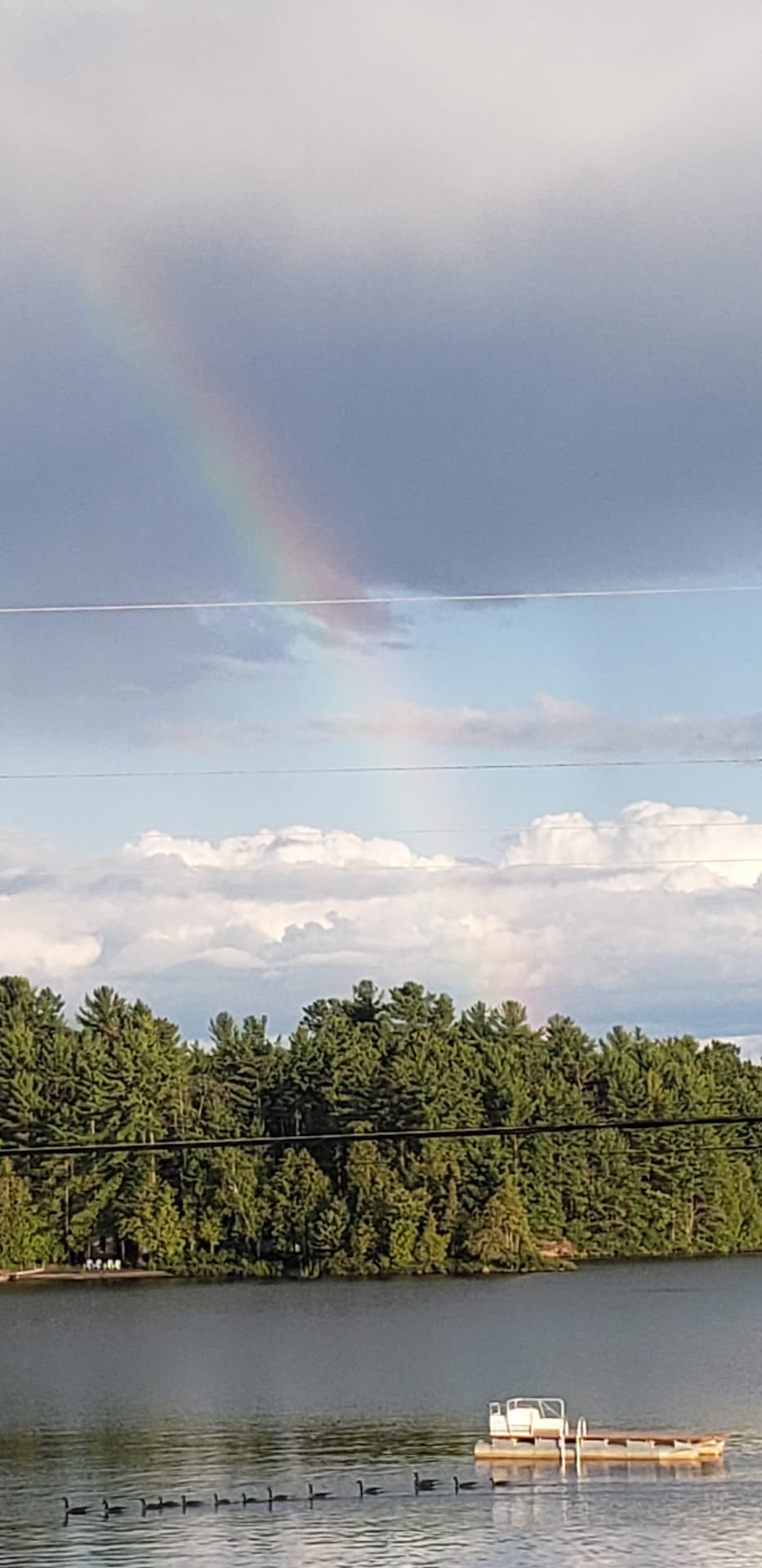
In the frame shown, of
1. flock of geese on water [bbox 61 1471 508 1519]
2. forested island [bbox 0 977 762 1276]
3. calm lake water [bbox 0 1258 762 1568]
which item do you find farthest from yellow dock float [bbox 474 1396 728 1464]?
forested island [bbox 0 977 762 1276]

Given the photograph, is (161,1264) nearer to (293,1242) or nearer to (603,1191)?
(293,1242)

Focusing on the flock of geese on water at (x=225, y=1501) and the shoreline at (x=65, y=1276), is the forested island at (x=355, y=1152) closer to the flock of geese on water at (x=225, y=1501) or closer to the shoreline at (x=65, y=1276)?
the shoreline at (x=65, y=1276)

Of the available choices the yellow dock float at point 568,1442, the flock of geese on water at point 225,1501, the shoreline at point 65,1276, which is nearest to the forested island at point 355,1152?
the shoreline at point 65,1276

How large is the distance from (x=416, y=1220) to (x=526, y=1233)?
6.45 metres

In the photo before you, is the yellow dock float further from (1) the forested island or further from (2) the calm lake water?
(1) the forested island

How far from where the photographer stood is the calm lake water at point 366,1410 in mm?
46844

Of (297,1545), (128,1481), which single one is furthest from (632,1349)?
(297,1545)

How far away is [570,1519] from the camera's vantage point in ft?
164

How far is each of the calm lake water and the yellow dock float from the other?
0.65 metres

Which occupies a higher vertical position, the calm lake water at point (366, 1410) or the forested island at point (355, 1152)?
the forested island at point (355, 1152)

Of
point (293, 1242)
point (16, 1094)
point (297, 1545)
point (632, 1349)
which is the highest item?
point (16, 1094)

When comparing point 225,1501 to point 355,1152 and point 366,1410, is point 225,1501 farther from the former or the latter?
point 355,1152

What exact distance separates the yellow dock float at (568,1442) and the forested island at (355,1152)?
2130 inches

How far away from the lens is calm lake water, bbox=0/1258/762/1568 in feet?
154
